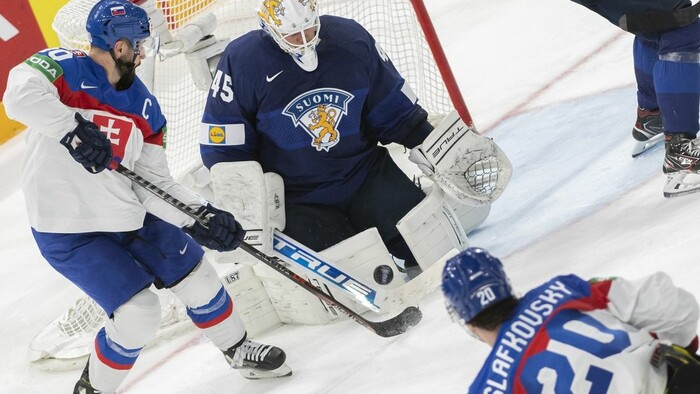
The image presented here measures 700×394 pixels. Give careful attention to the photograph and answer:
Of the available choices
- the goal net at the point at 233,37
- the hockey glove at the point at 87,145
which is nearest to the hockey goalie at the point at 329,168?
the hockey glove at the point at 87,145

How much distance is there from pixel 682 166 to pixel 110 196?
167 cm

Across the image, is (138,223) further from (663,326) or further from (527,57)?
(527,57)

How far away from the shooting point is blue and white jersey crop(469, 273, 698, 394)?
1703mm

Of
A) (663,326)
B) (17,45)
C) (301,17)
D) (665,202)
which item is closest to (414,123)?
(301,17)

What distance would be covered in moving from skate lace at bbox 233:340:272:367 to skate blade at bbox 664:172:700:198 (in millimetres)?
1277

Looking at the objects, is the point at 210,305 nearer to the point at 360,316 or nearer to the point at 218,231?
the point at 218,231

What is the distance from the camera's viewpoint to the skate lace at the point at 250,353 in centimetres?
316

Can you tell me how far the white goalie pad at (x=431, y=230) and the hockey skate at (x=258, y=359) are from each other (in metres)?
0.50

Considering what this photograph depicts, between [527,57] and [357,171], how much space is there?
1.89m

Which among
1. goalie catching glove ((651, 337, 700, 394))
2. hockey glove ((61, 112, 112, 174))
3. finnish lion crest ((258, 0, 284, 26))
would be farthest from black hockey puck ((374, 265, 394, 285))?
goalie catching glove ((651, 337, 700, 394))

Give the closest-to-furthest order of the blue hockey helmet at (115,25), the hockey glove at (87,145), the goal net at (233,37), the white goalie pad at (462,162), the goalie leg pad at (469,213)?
the hockey glove at (87,145) → the blue hockey helmet at (115,25) → the white goalie pad at (462,162) → the goalie leg pad at (469,213) → the goal net at (233,37)

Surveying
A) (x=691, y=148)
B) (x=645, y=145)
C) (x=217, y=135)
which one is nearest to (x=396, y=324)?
(x=217, y=135)

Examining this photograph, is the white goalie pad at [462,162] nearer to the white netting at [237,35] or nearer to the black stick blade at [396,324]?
the black stick blade at [396,324]

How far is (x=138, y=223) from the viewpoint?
3.01m
